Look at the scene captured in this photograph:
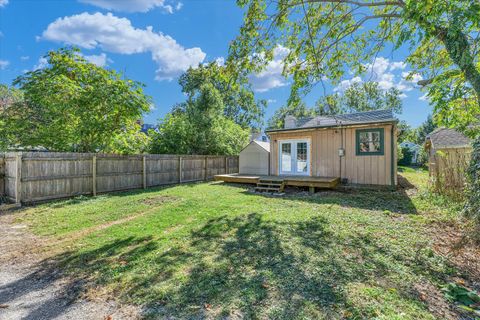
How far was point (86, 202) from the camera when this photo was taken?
7961mm

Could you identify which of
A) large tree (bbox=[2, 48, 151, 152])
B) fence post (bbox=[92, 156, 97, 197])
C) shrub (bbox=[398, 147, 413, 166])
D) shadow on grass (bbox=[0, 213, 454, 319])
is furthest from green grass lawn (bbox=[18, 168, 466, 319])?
shrub (bbox=[398, 147, 413, 166])

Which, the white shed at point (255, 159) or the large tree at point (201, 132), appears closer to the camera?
the white shed at point (255, 159)

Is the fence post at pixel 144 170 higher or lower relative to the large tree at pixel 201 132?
lower

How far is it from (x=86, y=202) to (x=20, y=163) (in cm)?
226

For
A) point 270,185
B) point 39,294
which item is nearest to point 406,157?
point 270,185

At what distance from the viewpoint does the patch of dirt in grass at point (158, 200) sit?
24.6 ft

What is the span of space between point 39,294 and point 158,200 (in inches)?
201

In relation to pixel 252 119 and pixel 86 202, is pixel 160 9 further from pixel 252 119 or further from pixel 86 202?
pixel 252 119

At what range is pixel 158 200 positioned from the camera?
26.0ft

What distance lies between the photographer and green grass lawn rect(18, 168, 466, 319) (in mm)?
2494

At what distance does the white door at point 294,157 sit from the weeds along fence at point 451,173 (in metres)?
4.78

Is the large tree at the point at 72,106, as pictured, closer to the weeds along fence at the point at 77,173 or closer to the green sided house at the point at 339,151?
the weeds along fence at the point at 77,173

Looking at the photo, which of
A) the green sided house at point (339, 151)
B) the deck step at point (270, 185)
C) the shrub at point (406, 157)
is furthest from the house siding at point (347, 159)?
the shrub at point (406, 157)

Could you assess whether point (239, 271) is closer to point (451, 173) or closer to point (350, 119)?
point (451, 173)
